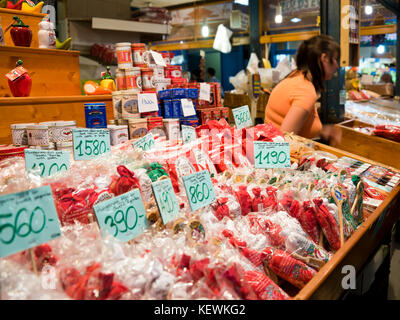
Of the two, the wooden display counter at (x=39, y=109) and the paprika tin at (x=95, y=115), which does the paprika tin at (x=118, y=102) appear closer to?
the paprika tin at (x=95, y=115)

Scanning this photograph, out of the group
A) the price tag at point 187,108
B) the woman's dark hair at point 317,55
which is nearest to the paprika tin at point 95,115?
the price tag at point 187,108

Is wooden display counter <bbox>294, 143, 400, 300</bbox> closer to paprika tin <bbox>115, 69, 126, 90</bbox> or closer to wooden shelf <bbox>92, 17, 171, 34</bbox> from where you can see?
paprika tin <bbox>115, 69, 126, 90</bbox>

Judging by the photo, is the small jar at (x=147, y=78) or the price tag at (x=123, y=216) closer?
the price tag at (x=123, y=216)

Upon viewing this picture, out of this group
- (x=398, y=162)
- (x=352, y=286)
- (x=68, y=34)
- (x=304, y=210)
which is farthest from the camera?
(x=68, y=34)

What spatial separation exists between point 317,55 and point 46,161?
2.14 metres

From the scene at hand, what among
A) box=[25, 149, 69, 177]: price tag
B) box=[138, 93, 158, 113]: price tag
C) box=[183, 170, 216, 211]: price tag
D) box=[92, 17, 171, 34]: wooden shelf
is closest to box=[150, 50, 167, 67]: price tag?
box=[138, 93, 158, 113]: price tag

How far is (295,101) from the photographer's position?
2.56 meters

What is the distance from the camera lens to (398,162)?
2.87m

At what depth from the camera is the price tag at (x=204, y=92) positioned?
97.7 inches

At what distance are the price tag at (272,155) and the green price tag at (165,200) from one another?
69 cm

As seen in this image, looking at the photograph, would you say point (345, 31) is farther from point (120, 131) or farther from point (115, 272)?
point (115, 272)

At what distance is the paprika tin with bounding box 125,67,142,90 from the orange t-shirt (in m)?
1.05

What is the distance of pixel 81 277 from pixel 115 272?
8 centimetres
